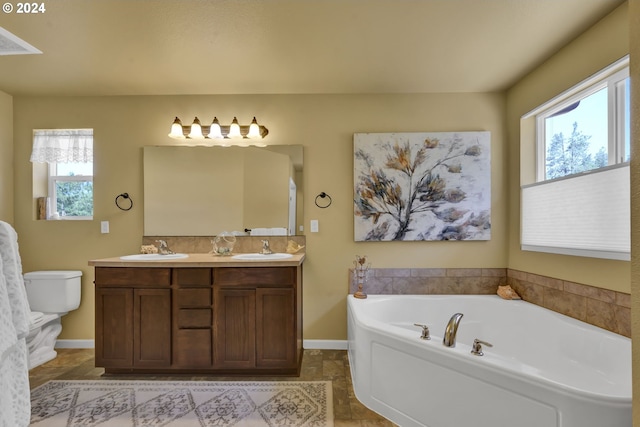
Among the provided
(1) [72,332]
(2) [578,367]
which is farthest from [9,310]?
(1) [72,332]

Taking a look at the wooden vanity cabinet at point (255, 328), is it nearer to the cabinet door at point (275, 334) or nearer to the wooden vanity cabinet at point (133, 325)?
the cabinet door at point (275, 334)

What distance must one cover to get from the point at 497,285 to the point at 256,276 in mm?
2095

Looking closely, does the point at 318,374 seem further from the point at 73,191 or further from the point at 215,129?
the point at 73,191

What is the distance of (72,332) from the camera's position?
9.27 feet

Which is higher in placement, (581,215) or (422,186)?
(422,186)

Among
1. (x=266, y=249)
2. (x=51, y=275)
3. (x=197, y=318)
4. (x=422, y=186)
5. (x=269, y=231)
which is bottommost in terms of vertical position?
(x=197, y=318)

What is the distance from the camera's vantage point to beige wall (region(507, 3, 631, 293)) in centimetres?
172

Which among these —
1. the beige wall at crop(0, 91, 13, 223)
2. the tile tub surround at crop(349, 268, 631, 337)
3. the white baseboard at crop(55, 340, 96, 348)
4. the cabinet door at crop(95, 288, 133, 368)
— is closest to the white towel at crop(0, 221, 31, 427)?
the cabinet door at crop(95, 288, 133, 368)

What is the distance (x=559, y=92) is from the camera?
84.5 inches

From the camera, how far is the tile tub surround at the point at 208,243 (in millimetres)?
2809

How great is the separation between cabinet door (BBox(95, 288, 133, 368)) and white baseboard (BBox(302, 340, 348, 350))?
1.38 meters

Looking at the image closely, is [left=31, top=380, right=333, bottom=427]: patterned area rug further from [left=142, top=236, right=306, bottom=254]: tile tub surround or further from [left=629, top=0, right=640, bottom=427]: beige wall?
[left=629, top=0, right=640, bottom=427]: beige wall

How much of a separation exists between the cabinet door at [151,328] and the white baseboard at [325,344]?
3.71 ft

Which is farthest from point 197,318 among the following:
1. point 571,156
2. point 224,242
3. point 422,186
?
point 571,156
